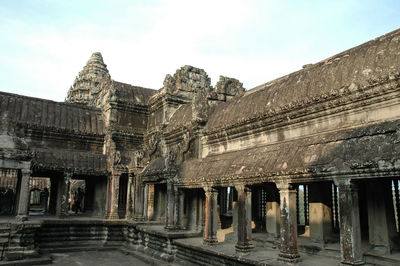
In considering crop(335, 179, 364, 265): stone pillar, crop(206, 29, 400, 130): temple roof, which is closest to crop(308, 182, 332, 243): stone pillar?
crop(335, 179, 364, 265): stone pillar

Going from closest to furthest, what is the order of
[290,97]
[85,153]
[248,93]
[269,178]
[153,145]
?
[269,178]
[290,97]
[248,93]
[153,145]
[85,153]

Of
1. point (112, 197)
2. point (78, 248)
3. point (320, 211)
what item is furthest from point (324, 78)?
point (78, 248)

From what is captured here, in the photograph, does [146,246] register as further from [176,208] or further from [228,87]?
[228,87]

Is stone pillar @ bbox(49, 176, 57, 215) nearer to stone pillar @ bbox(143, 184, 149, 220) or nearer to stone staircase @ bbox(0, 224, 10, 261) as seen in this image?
stone staircase @ bbox(0, 224, 10, 261)

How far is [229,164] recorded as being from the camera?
11.1m

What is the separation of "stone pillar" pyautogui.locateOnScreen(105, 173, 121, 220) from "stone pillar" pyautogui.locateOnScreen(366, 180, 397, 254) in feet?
41.7

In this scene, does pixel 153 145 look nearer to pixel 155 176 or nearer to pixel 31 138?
pixel 155 176

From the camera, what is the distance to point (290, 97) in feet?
34.6

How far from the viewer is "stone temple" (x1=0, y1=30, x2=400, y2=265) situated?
311 inches

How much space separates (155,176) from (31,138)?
25.7ft

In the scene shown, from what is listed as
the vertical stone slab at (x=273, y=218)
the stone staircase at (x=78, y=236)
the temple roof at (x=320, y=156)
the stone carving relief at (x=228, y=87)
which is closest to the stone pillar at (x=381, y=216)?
the temple roof at (x=320, y=156)

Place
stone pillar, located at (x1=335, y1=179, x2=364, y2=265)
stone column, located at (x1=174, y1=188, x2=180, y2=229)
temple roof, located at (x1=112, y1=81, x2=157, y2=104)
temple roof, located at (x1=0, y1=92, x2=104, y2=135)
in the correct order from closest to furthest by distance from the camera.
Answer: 1. stone pillar, located at (x1=335, y1=179, x2=364, y2=265)
2. stone column, located at (x1=174, y1=188, x2=180, y2=229)
3. temple roof, located at (x1=0, y1=92, x2=104, y2=135)
4. temple roof, located at (x1=112, y1=81, x2=157, y2=104)

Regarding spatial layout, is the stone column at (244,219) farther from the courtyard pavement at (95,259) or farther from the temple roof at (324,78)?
the courtyard pavement at (95,259)

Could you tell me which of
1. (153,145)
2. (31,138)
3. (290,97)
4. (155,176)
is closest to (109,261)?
(155,176)
